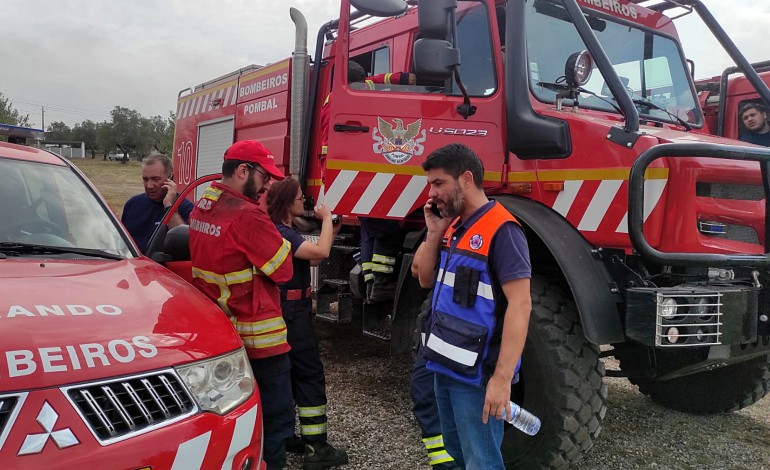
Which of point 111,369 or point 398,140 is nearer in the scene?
point 111,369

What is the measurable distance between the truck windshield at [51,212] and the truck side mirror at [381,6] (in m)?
1.73

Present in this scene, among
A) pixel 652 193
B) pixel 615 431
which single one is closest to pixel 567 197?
pixel 652 193

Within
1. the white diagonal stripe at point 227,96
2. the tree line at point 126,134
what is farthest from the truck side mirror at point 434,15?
the tree line at point 126,134

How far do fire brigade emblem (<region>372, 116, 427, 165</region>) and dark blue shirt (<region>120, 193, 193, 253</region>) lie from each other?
160 cm

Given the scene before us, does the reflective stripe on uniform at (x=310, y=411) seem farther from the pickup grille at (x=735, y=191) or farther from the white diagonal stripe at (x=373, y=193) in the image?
the pickup grille at (x=735, y=191)

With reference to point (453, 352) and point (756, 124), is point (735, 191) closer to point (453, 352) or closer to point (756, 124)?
point (756, 124)

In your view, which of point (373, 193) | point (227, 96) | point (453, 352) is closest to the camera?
point (453, 352)

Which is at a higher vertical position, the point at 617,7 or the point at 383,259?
the point at 617,7

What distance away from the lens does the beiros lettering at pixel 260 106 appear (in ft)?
16.7

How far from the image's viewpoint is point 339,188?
12.2 feet

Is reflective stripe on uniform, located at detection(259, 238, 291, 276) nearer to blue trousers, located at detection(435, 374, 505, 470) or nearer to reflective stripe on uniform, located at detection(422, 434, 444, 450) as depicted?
blue trousers, located at detection(435, 374, 505, 470)

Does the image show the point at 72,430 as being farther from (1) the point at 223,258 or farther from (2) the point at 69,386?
(1) the point at 223,258

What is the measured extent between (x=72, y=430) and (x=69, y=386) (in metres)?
0.12

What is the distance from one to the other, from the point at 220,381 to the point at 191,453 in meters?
0.30
